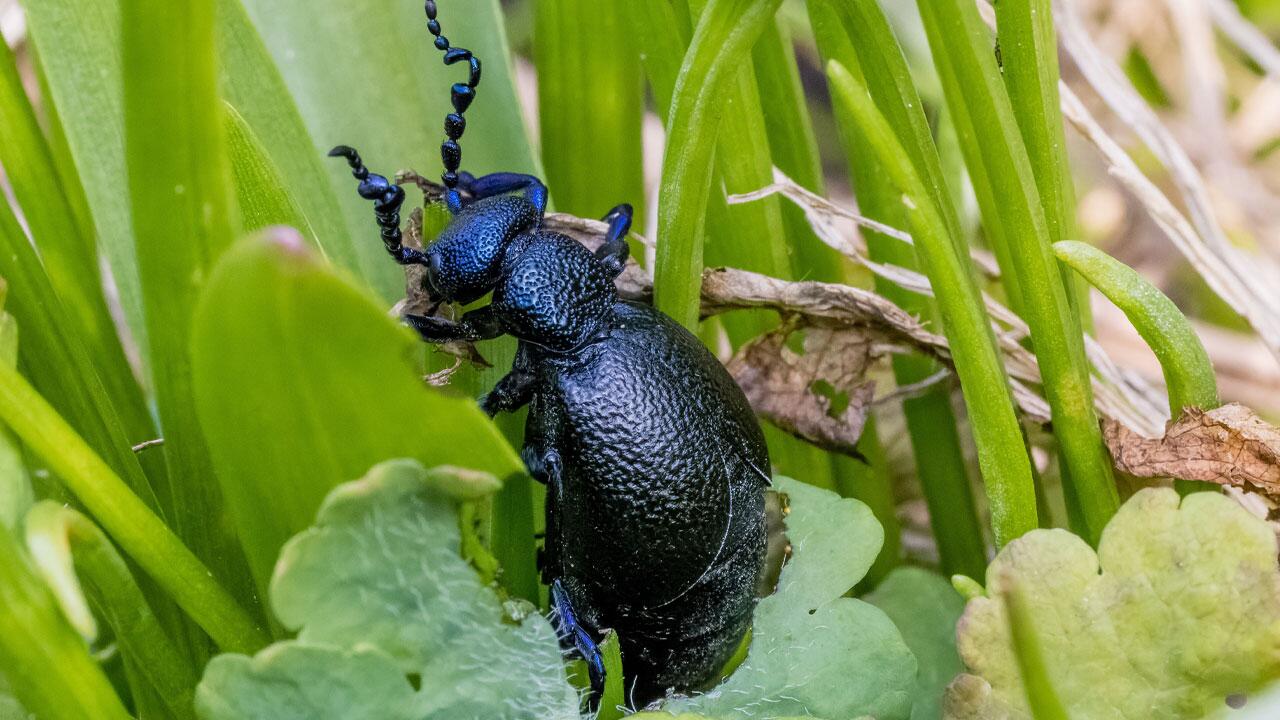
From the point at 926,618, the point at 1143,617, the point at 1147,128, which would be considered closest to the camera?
the point at 1143,617

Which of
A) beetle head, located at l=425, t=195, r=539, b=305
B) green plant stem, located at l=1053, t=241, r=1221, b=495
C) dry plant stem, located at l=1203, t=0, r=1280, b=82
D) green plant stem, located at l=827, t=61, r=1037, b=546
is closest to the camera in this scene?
green plant stem, located at l=827, t=61, r=1037, b=546

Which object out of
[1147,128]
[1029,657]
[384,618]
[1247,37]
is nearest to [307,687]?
[384,618]

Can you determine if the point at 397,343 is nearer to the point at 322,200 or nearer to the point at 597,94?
the point at 322,200

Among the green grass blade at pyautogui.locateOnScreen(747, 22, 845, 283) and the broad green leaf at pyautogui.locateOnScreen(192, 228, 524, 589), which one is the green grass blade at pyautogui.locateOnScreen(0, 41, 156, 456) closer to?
the broad green leaf at pyautogui.locateOnScreen(192, 228, 524, 589)

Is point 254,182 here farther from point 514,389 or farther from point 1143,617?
point 1143,617

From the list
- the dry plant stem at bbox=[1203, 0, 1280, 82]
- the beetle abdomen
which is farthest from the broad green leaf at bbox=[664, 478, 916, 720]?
the dry plant stem at bbox=[1203, 0, 1280, 82]

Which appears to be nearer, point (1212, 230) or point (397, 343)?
point (397, 343)

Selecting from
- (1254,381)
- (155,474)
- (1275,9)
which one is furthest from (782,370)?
(1275,9)
